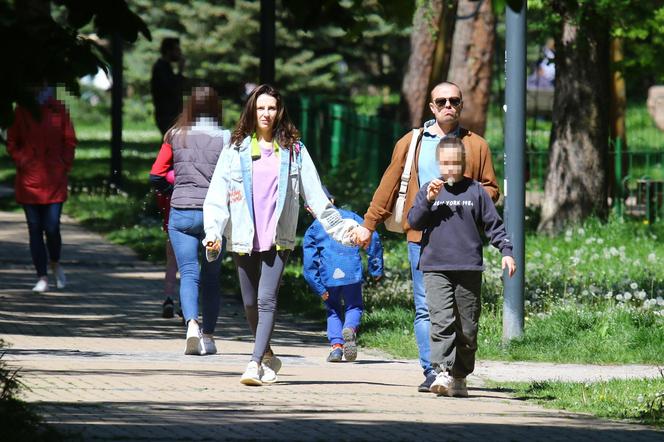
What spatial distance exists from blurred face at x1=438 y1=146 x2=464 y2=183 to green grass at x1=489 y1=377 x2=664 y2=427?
55.3 inches

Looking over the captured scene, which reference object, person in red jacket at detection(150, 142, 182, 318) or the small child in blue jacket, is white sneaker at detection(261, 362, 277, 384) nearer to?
the small child in blue jacket

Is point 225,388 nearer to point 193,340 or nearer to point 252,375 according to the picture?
point 252,375

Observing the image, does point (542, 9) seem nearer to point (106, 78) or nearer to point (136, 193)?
point (136, 193)

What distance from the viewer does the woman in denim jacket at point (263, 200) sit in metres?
8.76

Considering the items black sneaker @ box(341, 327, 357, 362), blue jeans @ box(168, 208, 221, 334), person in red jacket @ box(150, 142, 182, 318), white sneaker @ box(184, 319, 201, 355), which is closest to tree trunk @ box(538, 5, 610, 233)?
person in red jacket @ box(150, 142, 182, 318)

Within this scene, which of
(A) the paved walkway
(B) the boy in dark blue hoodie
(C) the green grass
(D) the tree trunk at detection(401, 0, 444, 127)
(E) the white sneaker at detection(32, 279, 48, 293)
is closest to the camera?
(A) the paved walkway

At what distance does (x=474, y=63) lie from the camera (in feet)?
84.6

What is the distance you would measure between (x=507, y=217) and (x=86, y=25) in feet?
16.4

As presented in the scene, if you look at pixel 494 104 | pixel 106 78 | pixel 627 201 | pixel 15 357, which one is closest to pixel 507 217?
pixel 15 357

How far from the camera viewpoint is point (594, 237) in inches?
664

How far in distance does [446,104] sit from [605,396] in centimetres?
186

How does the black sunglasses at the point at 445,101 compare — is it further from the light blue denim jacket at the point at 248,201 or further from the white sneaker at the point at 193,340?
the white sneaker at the point at 193,340

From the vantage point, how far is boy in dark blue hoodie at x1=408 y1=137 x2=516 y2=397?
8.21 metres

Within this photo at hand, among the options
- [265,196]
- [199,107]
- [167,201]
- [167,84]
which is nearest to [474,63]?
[167,84]
